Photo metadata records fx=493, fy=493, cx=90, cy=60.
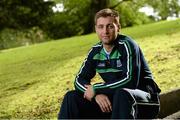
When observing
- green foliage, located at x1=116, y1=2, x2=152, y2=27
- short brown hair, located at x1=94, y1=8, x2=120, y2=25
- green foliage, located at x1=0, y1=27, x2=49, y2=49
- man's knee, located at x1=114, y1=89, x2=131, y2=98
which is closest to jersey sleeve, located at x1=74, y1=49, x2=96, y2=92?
short brown hair, located at x1=94, y1=8, x2=120, y2=25

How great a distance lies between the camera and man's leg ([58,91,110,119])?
200 inches

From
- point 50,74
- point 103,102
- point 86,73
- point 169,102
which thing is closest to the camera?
point 103,102

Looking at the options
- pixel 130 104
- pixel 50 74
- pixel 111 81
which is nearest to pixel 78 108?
pixel 111 81

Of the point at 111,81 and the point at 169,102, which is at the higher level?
the point at 111,81

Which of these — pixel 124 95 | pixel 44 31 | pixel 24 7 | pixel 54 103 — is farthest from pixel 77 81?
pixel 44 31

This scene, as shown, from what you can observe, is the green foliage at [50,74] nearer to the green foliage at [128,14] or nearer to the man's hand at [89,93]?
the man's hand at [89,93]

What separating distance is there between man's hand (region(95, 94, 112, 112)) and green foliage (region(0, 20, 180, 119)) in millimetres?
3186

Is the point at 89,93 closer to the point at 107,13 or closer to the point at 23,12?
the point at 107,13

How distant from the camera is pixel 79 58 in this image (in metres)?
15.0

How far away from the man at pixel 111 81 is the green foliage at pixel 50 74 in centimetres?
299

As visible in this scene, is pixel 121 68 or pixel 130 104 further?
pixel 121 68

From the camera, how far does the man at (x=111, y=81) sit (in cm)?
498

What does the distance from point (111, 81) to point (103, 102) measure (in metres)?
0.25

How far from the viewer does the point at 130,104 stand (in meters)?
4.64
